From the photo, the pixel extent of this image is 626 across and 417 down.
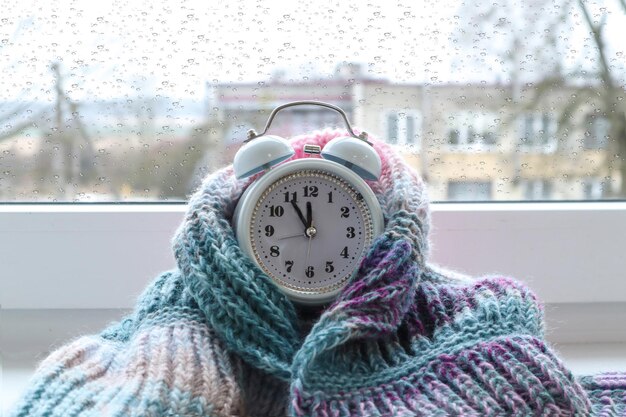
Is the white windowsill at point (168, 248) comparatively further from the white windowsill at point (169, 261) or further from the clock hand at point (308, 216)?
the clock hand at point (308, 216)

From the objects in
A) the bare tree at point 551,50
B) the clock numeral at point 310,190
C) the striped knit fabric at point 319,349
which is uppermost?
the bare tree at point 551,50

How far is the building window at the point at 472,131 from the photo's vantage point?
2.74ft

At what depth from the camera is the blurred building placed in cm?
81

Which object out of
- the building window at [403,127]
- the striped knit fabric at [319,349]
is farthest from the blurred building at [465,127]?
the striped knit fabric at [319,349]

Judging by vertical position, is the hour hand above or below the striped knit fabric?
above

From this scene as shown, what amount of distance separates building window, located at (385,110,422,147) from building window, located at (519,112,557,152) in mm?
139

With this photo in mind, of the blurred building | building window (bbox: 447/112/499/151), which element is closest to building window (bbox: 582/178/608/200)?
the blurred building

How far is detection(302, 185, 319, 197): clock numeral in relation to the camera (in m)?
0.56

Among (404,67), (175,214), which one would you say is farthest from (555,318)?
(175,214)

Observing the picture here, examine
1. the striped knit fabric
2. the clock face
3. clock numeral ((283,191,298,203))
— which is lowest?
the striped knit fabric

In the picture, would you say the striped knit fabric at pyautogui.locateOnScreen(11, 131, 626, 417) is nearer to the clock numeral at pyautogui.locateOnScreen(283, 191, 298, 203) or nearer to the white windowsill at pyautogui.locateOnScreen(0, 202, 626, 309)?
the clock numeral at pyautogui.locateOnScreen(283, 191, 298, 203)

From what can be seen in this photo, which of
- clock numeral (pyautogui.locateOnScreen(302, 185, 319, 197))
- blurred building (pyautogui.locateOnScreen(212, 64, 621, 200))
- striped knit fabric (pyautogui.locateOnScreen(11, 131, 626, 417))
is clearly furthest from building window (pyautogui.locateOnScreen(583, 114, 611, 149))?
clock numeral (pyautogui.locateOnScreen(302, 185, 319, 197))

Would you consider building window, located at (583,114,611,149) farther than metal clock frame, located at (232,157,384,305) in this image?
Yes

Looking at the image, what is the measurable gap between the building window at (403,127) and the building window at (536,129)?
14 cm
